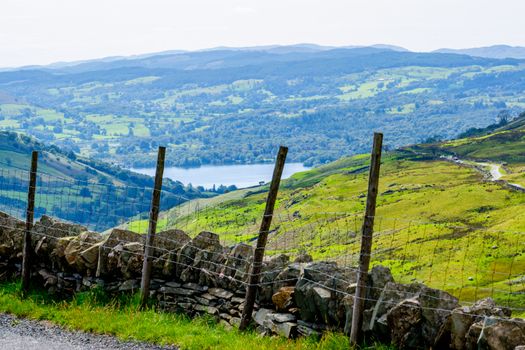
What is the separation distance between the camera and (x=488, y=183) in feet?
556

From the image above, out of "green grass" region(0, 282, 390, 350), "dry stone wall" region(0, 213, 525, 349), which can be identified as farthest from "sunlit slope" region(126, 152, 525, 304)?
"green grass" region(0, 282, 390, 350)

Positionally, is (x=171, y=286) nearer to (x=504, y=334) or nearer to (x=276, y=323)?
(x=276, y=323)

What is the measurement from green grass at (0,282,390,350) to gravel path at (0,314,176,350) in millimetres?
232

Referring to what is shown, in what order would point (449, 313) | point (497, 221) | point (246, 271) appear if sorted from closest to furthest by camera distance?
1. point (449, 313)
2. point (246, 271)
3. point (497, 221)

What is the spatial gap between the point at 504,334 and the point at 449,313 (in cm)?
102

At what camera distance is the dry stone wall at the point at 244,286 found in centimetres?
1182

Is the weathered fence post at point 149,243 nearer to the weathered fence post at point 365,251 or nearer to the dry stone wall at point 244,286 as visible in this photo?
the dry stone wall at point 244,286

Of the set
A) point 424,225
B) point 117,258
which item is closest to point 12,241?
point 117,258

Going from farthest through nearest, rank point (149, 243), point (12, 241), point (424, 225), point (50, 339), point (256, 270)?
point (424, 225) < point (12, 241) < point (149, 243) < point (256, 270) < point (50, 339)

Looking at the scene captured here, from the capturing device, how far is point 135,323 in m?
14.1

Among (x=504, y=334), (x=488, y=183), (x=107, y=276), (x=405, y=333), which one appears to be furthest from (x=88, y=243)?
(x=488, y=183)

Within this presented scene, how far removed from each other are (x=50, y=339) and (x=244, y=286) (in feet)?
12.5

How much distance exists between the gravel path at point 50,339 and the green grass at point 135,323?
0.76ft

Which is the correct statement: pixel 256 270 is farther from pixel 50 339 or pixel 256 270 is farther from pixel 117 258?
pixel 50 339
